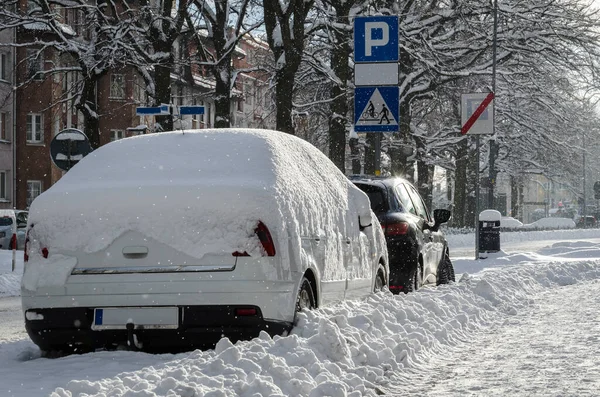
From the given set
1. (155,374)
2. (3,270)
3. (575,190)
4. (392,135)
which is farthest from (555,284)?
(575,190)

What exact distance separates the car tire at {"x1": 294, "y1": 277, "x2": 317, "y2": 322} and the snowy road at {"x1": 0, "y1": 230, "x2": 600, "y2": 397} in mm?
97

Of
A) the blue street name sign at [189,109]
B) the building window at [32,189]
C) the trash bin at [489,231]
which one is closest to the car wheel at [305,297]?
the blue street name sign at [189,109]

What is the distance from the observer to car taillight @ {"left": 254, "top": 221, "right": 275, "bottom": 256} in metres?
7.54

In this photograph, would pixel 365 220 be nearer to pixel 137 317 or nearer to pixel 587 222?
pixel 137 317

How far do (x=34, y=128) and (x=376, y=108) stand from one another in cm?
4065

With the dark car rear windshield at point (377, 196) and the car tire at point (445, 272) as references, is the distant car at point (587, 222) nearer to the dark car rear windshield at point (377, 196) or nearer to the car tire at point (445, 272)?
the car tire at point (445, 272)

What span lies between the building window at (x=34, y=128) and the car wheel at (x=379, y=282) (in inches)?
1754

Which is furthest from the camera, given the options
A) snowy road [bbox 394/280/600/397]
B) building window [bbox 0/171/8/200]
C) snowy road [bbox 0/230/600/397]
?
building window [bbox 0/171/8/200]

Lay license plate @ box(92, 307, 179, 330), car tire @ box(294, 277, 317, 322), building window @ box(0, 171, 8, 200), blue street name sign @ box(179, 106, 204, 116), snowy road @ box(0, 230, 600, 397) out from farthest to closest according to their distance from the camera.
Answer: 1. building window @ box(0, 171, 8, 200)
2. blue street name sign @ box(179, 106, 204, 116)
3. car tire @ box(294, 277, 317, 322)
4. license plate @ box(92, 307, 179, 330)
5. snowy road @ box(0, 230, 600, 397)

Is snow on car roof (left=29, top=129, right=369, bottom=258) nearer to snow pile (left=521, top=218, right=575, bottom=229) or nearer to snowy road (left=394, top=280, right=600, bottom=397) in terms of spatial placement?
snowy road (left=394, top=280, right=600, bottom=397)

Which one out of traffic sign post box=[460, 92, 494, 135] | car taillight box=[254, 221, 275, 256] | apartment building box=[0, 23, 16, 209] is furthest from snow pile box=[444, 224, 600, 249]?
car taillight box=[254, 221, 275, 256]

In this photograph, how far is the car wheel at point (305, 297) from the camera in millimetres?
8055

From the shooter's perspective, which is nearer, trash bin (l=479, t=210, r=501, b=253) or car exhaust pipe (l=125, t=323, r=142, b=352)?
car exhaust pipe (l=125, t=323, r=142, b=352)

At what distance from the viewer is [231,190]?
759cm
